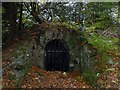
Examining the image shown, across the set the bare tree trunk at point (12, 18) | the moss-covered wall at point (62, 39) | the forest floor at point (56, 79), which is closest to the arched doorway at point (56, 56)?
the moss-covered wall at point (62, 39)

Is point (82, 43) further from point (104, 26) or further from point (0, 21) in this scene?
point (0, 21)

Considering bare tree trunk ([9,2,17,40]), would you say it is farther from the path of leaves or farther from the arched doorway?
the path of leaves

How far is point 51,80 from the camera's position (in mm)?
9039

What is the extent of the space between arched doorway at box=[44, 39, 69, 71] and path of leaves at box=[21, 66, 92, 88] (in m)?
0.87

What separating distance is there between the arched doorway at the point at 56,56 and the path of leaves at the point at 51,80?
0.87m

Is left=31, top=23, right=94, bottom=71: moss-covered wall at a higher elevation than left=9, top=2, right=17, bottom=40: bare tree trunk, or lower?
lower

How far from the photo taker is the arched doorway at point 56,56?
1080 cm

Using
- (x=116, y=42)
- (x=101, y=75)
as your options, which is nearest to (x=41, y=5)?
(x=116, y=42)

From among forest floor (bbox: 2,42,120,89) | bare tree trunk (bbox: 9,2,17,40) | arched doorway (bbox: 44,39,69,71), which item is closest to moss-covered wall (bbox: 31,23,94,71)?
arched doorway (bbox: 44,39,69,71)

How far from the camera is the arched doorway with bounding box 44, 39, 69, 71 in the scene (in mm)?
10796

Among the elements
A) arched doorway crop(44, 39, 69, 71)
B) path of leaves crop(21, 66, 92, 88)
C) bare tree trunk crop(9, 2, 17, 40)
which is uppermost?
bare tree trunk crop(9, 2, 17, 40)

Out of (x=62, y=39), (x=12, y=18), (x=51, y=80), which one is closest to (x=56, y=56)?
(x=62, y=39)

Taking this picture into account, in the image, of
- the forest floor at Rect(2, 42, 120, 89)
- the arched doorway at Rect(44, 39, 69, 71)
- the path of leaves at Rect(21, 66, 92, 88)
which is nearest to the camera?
the forest floor at Rect(2, 42, 120, 89)

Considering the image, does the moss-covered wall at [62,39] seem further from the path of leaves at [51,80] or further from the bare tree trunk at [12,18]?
the bare tree trunk at [12,18]
